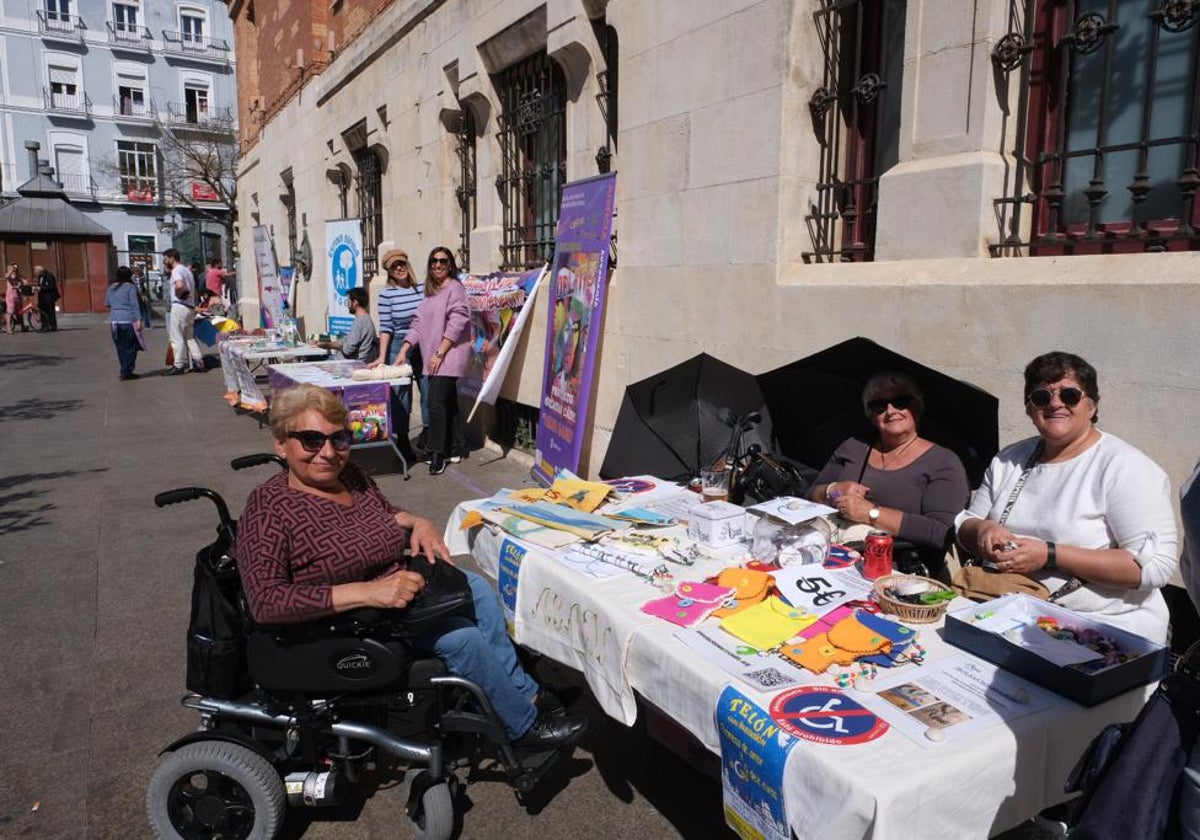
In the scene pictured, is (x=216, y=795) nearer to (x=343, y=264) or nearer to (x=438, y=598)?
(x=438, y=598)

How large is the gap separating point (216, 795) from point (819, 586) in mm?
1895

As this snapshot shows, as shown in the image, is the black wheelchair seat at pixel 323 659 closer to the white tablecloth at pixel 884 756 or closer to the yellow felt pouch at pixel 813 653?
the white tablecloth at pixel 884 756

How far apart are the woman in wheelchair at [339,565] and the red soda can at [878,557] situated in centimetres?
108

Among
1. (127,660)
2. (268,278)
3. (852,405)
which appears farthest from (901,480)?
(268,278)

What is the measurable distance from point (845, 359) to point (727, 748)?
213cm

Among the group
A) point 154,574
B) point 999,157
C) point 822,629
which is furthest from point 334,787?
point 999,157

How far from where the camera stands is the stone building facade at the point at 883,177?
10.8 ft

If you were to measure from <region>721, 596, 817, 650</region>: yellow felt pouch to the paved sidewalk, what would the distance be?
0.92 metres

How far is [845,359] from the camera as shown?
3.54 m

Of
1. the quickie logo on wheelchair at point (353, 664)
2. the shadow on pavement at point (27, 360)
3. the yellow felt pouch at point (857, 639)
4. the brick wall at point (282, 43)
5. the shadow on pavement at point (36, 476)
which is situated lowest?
the shadow on pavement at point (36, 476)

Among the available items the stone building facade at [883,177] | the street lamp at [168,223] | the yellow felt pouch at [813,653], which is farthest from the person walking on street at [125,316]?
the street lamp at [168,223]

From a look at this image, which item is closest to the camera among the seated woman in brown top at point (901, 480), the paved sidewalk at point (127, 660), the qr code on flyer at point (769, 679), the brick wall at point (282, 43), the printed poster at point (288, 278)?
the qr code on flyer at point (769, 679)

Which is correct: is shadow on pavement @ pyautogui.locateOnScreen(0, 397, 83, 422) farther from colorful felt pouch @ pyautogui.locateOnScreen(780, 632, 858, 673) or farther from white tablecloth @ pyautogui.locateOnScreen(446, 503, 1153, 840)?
colorful felt pouch @ pyautogui.locateOnScreen(780, 632, 858, 673)

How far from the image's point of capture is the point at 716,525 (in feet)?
9.30
